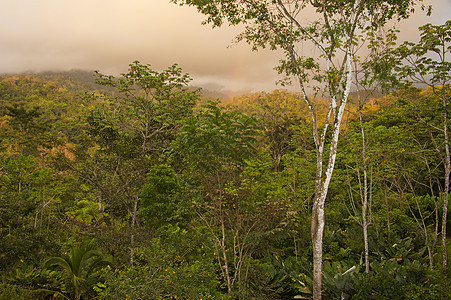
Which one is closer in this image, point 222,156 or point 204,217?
point 222,156

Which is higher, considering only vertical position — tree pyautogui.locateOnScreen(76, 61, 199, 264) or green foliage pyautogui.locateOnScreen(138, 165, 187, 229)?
tree pyautogui.locateOnScreen(76, 61, 199, 264)

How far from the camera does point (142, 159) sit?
7.07 metres

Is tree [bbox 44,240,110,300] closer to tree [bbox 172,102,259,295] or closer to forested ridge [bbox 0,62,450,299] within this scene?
forested ridge [bbox 0,62,450,299]

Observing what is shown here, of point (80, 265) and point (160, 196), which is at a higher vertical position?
point (160, 196)

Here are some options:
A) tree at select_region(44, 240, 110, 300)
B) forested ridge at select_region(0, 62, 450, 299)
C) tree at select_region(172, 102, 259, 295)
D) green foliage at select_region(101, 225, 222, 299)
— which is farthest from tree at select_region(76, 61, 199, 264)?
green foliage at select_region(101, 225, 222, 299)

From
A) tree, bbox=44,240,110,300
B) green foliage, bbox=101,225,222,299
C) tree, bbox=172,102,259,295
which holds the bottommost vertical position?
tree, bbox=44,240,110,300

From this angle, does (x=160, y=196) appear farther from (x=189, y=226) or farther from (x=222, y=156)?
(x=222, y=156)

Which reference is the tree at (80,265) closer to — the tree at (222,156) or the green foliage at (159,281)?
the green foliage at (159,281)

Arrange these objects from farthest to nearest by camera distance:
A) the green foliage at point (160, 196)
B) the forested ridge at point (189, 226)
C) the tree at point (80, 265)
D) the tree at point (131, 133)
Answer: the green foliage at point (160, 196) < the tree at point (131, 133) < the tree at point (80, 265) < the forested ridge at point (189, 226)

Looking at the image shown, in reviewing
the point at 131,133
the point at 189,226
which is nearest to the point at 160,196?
the point at 189,226

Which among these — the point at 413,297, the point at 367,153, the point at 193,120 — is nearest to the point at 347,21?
the point at 367,153

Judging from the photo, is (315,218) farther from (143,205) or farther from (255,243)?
(143,205)

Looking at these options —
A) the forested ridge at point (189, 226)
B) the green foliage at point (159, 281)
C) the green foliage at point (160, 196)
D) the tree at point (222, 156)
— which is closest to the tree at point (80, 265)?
the forested ridge at point (189, 226)

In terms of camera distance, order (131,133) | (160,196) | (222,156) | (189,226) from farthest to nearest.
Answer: (131,133) < (160,196) < (189,226) < (222,156)
